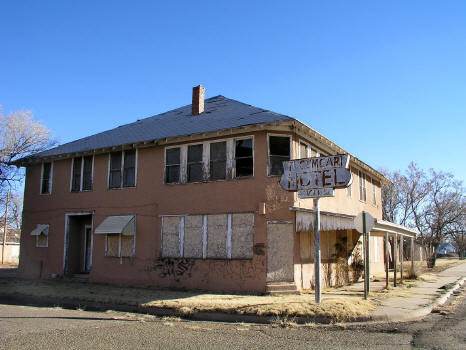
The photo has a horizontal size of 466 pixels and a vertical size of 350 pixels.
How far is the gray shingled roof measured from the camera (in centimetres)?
1522

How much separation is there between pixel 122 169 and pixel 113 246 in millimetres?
3238

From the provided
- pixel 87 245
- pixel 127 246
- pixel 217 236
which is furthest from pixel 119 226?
pixel 217 236

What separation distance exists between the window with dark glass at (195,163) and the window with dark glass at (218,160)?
54 cm

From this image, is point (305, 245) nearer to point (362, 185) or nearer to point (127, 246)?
point (127, 246)

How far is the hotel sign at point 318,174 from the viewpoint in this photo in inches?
427

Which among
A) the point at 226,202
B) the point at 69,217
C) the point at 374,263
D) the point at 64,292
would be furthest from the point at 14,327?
the point at 374,263

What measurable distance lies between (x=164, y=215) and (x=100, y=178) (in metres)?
4.09

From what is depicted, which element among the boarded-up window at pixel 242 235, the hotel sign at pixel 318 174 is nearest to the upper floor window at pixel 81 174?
the boarded-up window at pixel 242 235

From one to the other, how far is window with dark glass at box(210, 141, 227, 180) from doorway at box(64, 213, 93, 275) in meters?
7.07

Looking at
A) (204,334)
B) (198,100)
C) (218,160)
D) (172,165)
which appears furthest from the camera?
(198,100)

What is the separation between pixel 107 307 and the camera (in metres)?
11.9

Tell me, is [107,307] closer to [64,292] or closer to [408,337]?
[64,292]

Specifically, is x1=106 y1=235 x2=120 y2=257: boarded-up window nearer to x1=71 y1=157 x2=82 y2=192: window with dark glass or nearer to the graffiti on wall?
the graffiti on wall

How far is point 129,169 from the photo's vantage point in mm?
17562
